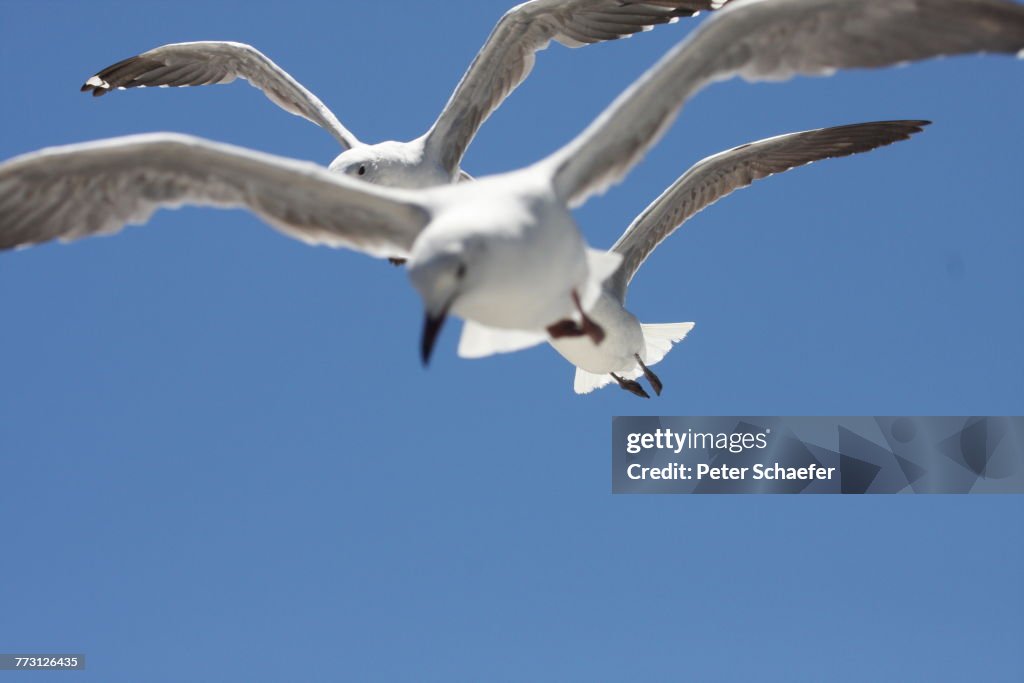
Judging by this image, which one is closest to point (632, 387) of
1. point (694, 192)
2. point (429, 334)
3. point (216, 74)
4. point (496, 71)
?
point (694, 192)

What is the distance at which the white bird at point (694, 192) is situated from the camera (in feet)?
18.7

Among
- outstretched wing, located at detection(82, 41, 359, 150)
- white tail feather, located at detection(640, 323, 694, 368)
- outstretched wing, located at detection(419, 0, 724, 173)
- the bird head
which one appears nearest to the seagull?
the bird head

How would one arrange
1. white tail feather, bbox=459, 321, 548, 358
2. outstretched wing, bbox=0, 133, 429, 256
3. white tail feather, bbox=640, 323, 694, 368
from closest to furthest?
outstretched wing, bbox=0, 133, 429, 256
white tail feather, bbox=459, 321, 548, 358
white tail feather, bbox=640, 323, 694, 368

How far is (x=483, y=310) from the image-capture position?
2938 mm

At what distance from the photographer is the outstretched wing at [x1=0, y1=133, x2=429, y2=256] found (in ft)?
11.2

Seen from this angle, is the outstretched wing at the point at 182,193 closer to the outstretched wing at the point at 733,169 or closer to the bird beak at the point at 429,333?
the bird beak at the point at 429,333

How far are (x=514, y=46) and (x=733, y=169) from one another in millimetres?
1229

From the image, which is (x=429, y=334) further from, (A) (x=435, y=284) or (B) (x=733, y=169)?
(B) (x=733, y=169)

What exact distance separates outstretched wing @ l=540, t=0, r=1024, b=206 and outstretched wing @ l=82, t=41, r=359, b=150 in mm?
3085

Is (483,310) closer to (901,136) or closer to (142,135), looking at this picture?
(142,135)

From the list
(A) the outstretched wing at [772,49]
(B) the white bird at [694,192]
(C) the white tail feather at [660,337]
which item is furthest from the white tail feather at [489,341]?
(C) the white tail feather at [660,337]

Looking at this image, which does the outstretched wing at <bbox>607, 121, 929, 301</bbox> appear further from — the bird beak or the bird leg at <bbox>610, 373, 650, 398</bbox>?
the bird beak

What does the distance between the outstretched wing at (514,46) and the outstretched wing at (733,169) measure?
753 millimetres

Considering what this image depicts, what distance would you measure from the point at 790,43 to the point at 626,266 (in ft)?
7.51
